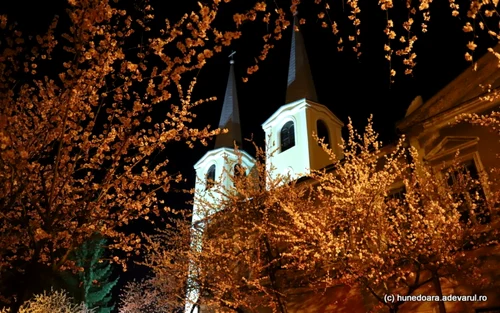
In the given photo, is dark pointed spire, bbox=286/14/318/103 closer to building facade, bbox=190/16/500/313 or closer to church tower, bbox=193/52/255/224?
church tower, bbox=193/52/255/224

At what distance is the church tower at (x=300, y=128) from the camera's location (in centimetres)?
2700

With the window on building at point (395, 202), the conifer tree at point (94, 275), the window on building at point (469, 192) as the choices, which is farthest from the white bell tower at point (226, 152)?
the window on building at point (469, 192)

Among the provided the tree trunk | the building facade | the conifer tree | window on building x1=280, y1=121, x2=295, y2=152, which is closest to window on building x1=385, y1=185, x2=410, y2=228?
the building facade

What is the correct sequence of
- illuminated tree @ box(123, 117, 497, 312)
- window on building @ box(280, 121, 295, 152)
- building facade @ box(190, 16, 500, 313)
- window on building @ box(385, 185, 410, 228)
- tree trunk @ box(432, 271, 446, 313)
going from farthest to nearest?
1. window on building @ box(280, 121, 295, 152)
2. window on building @ box(385, 185, 410, 228)
3. tree trunk @ box(432, 271, 446, 313)
4. building facade @ box(190, 16, 500, 313)
5. illuminated tree @ box(123, 117, 497, 312)

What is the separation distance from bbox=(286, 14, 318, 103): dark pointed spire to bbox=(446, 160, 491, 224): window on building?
1609 cm

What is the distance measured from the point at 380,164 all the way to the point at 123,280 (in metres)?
43.0

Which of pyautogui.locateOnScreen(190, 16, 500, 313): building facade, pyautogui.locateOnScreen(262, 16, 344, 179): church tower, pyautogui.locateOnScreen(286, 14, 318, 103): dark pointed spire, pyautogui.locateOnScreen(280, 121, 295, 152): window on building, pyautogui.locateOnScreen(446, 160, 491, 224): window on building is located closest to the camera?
pyautogui.locateOnScreen(190, 16, 500, 313): building facade

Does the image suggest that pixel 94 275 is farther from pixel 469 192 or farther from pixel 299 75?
pixel 469 192

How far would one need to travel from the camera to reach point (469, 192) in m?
14.2

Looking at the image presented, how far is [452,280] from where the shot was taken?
43.4 feet

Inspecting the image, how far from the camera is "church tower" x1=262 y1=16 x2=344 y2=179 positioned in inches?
1063

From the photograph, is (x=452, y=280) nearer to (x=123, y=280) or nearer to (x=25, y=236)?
(x=25, y=236)

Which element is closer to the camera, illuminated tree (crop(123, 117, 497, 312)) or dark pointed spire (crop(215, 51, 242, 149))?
illuminated tree (crop(123, 117, 497, 312))

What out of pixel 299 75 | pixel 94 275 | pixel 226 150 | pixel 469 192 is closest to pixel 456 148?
pixel 469 192
